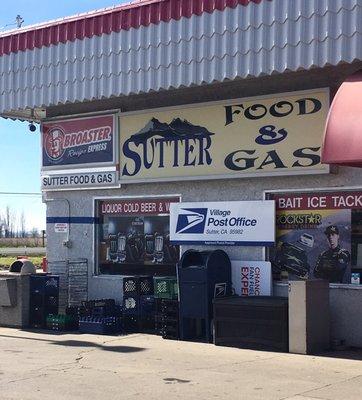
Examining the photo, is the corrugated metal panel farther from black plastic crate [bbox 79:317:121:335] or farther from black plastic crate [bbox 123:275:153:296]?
black plastic crate [bbox 79:317:121:335]

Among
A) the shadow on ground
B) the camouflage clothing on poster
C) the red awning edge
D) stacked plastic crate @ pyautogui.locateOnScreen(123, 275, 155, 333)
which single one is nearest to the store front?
the camouflage clothing on poster

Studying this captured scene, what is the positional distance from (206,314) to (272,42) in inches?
181

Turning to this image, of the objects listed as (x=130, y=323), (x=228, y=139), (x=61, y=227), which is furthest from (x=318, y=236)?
(x=61, y=227)

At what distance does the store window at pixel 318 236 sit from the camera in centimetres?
1209

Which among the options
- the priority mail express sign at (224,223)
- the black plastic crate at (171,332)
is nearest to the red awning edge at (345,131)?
the priority mail express sign at (224,223)

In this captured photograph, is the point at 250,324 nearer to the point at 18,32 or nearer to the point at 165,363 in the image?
the point at 165,363

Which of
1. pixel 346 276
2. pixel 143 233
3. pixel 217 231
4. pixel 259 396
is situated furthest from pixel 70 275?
pixel 259 396

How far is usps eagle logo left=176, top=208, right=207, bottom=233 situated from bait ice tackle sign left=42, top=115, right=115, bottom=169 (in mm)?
2065

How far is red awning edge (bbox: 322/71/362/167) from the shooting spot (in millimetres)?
9406

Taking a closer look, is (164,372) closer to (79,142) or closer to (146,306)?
(146,306)

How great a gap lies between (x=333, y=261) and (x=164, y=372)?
3.95 meters

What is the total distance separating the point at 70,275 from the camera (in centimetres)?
1548

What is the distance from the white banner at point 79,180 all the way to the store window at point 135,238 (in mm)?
420

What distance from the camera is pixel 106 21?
13.7 metres
